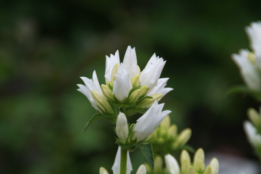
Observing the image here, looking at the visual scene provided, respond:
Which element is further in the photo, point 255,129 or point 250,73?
point 255,129

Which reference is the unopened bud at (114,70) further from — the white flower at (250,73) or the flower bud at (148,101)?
the white flower at (250,73)

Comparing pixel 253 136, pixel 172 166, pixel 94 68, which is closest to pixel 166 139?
pixel 172 166

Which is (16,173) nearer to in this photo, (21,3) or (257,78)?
(21,3)

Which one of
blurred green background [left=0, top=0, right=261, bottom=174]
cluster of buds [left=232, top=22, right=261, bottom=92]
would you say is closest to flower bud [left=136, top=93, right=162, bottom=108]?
cluster of buds [left=232, top=22, right=261, bottom=92]

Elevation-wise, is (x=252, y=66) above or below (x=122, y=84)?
above

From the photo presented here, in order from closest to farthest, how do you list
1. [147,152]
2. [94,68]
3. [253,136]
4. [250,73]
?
[147,152] → [250,73] → [253,136] → [94,68]

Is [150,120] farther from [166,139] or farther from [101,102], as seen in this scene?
[166,139]

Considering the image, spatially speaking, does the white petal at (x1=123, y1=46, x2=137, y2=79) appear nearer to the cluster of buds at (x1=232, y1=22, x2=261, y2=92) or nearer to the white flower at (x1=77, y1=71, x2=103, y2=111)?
the white flower at (x1=77, y1=71, x2=103, y2=111)
